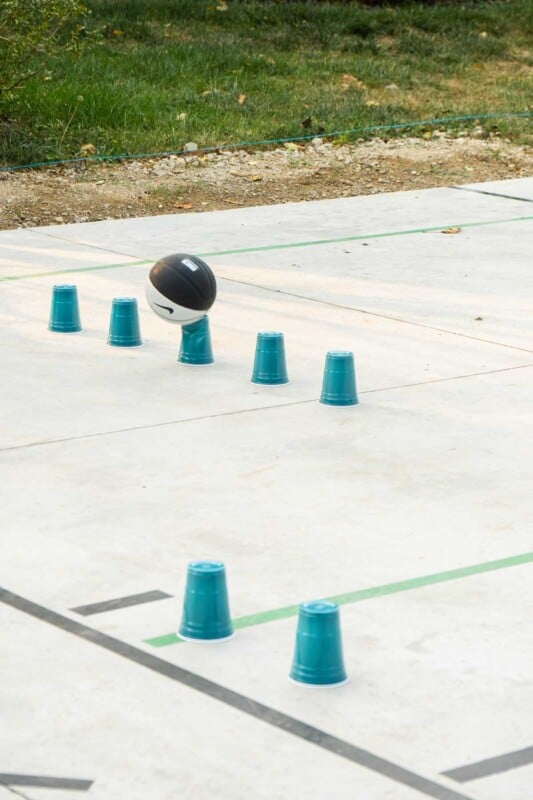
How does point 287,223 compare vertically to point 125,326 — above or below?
above

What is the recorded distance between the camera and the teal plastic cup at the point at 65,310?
9.30m

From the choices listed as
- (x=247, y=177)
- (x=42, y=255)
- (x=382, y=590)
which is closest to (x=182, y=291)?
(x=42, y=255)

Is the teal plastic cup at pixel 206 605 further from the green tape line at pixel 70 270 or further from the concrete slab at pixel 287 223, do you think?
the concrete slab at pixel 287 223

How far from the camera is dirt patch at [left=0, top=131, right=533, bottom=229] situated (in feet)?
45.3

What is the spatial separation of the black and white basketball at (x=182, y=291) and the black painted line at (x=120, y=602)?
3.42 metres

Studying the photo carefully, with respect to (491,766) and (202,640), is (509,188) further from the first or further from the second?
(491,766)

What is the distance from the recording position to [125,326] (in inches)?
358

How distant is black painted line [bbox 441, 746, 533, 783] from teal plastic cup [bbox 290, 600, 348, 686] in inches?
23.8

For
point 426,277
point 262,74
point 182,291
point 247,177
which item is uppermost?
point 262,74

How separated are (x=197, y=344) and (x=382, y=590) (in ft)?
11.3

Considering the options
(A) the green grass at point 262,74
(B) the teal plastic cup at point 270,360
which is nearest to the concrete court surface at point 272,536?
(B) the teal plastic cup at point 270,360

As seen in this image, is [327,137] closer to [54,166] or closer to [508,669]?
[54,166]

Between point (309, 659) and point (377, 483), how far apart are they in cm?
206

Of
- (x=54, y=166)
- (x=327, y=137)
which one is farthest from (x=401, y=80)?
(x=54, y=166)
